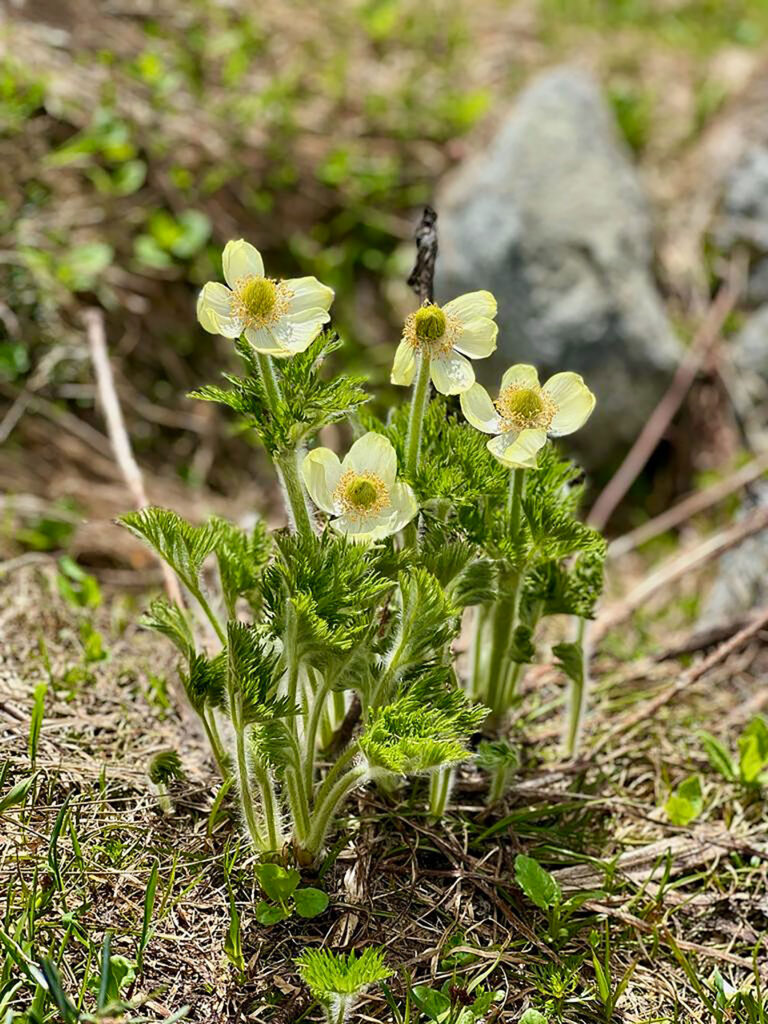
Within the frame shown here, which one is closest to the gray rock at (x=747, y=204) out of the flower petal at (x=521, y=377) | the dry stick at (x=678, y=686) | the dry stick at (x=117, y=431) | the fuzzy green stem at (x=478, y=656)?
the dry stick at (x=678, y=686)

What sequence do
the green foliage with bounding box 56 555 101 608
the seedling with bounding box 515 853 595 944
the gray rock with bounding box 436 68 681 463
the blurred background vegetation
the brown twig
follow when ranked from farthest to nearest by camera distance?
the gray rock with bounding box 436 68 681 463
the blurred background vegetation
the green foliage with bounding box 56 555 101 608
the brown twig
the seedling with bounding box 515 853 595 944

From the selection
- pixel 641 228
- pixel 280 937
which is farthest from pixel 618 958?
pixel 641 228

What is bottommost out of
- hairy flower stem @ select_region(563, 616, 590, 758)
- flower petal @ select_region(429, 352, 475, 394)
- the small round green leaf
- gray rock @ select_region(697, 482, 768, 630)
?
the small round green leaf

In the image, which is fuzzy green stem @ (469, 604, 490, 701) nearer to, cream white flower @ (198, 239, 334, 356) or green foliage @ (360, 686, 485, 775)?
green foliage @ (360, 686, 485, 775)

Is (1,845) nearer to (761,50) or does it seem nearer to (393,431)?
(393,431)

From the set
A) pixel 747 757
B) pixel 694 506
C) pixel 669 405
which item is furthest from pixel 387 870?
pixel 669 405

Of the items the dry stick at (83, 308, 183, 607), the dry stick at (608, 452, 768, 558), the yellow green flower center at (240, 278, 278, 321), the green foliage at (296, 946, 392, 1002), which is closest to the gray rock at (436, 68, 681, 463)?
the dry stick at (608, 452, 768, 558)

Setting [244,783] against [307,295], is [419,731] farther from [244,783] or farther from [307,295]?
[307,295]
